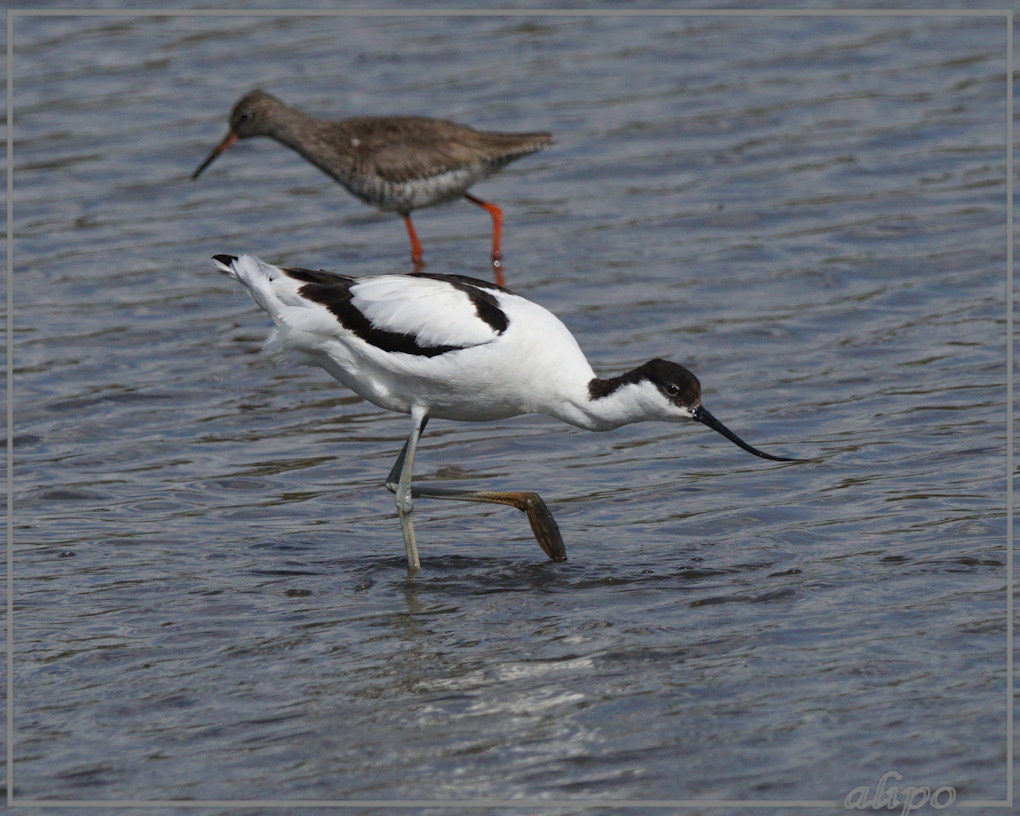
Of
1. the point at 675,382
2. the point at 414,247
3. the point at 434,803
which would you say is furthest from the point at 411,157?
the point at 434,803

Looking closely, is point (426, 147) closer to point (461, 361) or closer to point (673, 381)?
point (461, 361)

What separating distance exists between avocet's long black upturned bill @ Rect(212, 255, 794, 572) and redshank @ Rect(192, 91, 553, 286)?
14.2ft

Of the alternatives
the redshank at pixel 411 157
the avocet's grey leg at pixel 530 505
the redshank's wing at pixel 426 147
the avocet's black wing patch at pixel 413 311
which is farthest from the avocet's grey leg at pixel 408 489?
the redshank's wing at pixel 426 147

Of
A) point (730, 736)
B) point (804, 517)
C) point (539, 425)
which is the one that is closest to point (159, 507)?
point (539, 425)

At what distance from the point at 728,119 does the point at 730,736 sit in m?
9.12

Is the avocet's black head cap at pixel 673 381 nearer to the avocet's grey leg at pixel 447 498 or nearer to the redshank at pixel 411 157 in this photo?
the avocet's grey leg at pixel 447 498

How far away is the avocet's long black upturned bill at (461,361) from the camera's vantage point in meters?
7.17

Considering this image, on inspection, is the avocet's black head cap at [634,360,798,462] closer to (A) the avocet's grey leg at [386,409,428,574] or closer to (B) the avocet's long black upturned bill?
(B) the avocet's long black upturned bill

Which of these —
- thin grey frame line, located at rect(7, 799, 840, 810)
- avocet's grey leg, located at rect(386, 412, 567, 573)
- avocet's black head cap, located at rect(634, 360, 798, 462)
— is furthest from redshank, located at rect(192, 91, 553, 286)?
thin grey frame line, located at rect(7, 799, 840, 810)

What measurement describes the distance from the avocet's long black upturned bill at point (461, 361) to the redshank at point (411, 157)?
14.2 ft

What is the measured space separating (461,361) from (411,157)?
5161 mm

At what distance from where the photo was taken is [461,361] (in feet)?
23.4

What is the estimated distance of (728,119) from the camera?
13820 millimetres

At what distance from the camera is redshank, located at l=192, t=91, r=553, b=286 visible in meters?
12.0
